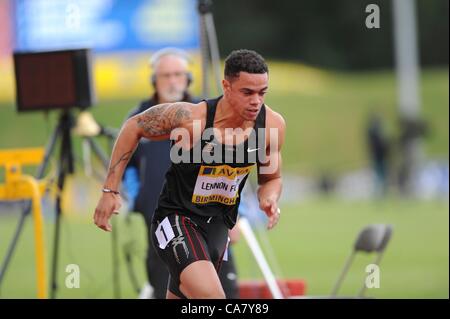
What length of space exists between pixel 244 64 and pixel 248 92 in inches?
7.3

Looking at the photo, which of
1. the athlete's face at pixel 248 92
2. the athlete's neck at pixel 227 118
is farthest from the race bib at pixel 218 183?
the athlete's face at pixel 248 92

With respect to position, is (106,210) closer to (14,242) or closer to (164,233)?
(164,233)

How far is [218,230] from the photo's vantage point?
802 cm

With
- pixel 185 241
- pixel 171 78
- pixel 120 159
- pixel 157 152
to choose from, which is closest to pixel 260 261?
pixel 157 152

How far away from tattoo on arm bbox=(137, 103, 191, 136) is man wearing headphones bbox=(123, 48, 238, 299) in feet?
7.00

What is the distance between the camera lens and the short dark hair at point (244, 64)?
24.9 ft

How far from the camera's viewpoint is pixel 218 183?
25.7 feet

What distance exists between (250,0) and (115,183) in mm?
59002

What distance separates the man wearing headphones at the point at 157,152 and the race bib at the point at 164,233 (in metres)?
2.03

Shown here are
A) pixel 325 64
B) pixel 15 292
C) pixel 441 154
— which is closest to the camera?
pixel 15 292

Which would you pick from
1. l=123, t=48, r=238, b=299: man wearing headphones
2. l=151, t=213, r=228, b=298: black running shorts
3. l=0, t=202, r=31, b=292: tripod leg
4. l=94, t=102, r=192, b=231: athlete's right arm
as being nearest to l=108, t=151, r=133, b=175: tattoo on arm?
l=94, t=102, r=192, b=231: athlete's right arm

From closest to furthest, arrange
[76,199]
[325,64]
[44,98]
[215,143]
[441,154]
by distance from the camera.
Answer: [215,143] → [44,98] → [76,199] → [441,154] → [325,64]
